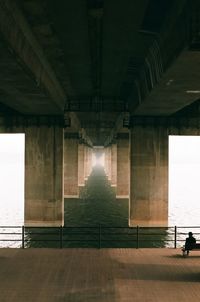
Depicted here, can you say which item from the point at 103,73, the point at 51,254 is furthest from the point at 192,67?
the point at 103,73

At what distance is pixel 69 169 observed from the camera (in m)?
58.4

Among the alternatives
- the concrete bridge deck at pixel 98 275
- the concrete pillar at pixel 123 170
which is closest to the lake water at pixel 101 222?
the concrete pillar at pixel 123 170

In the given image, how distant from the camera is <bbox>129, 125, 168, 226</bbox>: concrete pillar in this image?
33875 mm

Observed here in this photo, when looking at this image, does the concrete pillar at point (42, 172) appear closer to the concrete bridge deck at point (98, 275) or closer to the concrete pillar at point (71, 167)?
the concrete bridge deck at point (98, 275)

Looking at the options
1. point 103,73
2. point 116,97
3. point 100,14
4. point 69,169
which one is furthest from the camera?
point 69,169

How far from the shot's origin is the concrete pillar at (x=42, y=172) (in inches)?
1332

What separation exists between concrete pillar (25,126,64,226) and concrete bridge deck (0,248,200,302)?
1687 cm

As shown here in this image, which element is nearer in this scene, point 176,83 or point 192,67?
point 192,67

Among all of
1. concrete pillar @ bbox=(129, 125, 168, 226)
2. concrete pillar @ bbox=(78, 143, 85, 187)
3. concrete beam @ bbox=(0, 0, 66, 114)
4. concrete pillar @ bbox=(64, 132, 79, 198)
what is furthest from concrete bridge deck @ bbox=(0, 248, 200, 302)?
concrete pillar @ bbox=(78, 143, 85, 187)

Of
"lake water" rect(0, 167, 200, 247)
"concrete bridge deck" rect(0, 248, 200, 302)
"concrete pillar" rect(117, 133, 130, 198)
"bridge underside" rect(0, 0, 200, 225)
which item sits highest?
"bridge underside" rect(0, 0, 200, 225)

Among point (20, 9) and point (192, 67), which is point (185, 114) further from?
point (20, 9)

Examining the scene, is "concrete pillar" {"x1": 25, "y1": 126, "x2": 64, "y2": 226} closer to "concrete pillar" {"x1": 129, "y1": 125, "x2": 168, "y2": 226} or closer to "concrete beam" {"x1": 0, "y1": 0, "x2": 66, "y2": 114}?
"concrete pillar" {"x1": 129, "y1": 125, "x2": 168, "y2": 226}

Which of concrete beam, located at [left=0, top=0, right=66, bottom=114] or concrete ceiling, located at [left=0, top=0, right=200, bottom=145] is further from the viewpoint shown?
concrete ceiling, located at [left=0, top=0, right=200, bottom=145]

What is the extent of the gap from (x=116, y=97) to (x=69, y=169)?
26.7m
